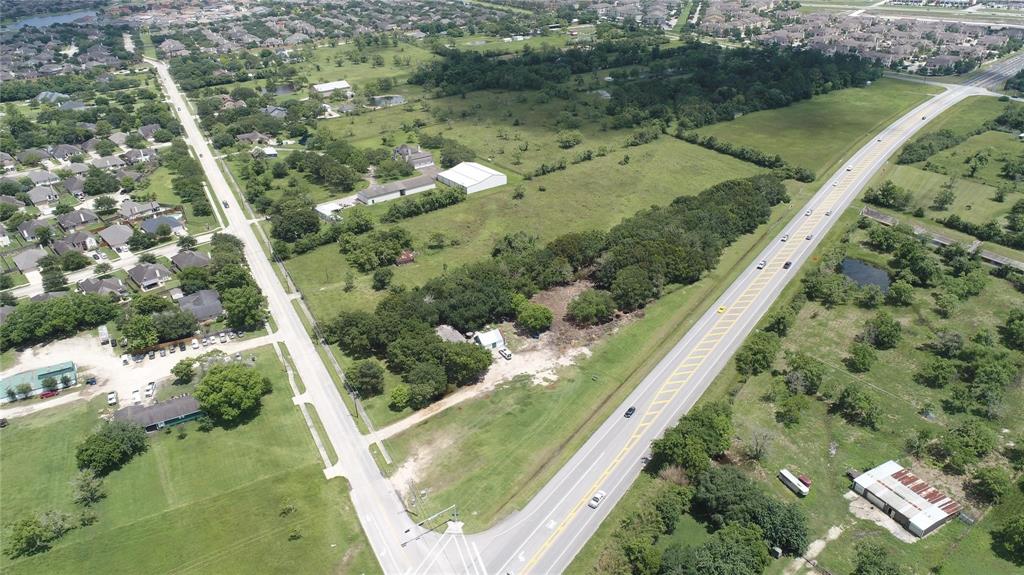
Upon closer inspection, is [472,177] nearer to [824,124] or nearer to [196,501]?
[196,501]

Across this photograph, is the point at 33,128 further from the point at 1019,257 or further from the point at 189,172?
the point at 1019,257

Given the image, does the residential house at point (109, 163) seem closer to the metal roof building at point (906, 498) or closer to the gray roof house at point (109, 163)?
the gray roof house at point (109, 163)

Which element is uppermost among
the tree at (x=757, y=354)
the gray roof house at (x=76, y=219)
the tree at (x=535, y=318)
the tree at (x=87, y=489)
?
the tree at (x=757, y=354)

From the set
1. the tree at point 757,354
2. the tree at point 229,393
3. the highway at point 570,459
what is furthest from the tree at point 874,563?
the tree at point 229,393

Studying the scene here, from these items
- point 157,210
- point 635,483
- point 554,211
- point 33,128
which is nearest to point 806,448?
point 635,483

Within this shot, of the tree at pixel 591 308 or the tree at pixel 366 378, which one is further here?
the tree at pixel 591 308

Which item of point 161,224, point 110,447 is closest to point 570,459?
point 110,447
